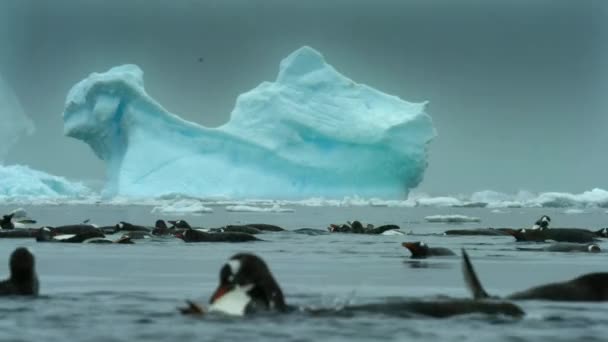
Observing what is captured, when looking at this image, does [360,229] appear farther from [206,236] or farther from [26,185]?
[26,185]

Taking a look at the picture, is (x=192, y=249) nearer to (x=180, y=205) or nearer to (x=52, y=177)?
(x=180, y=205)

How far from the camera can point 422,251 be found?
11500mm

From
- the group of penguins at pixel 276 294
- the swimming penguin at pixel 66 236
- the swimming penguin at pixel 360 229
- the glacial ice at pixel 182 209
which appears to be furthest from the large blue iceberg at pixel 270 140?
the group of penguins at pixel 276 294

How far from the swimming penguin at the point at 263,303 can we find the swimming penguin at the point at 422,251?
18.1 ft

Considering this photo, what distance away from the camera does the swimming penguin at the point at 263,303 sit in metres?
5.25

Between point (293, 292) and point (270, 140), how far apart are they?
34.6 m

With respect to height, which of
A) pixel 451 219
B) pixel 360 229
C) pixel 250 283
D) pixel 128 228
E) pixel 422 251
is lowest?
pixel 250 283

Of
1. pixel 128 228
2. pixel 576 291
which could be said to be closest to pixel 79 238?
pixel 128 228

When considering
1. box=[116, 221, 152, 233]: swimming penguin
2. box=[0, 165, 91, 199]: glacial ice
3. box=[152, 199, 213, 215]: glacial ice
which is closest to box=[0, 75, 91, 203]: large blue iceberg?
box=[0, 165, 91, 199]: glacial ice

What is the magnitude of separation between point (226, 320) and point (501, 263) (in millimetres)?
5888

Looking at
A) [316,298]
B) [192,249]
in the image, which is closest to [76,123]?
[192,249]

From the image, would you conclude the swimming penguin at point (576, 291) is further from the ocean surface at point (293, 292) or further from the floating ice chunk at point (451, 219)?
the floating ice chunk at point (451, 219)

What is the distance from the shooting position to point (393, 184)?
140 feet

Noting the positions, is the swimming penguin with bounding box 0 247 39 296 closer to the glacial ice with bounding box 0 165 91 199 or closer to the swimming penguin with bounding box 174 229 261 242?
the swimming penguin with bounding box 174 229 261 242
